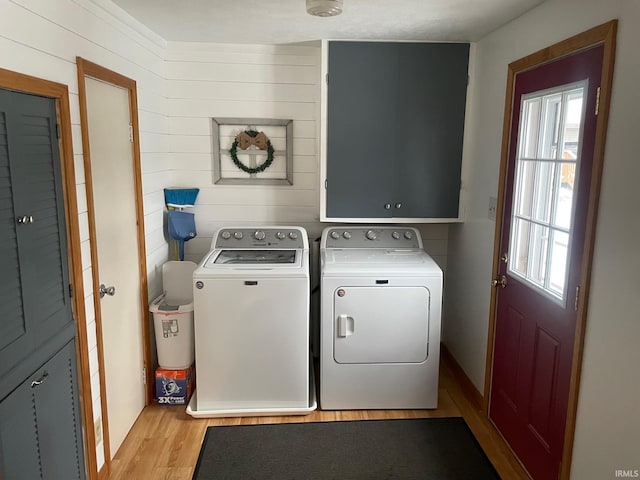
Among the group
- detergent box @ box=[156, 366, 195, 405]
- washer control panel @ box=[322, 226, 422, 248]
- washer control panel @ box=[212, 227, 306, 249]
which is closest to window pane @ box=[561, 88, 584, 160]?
washer control panel @ box=[322, 226, 422, 248]

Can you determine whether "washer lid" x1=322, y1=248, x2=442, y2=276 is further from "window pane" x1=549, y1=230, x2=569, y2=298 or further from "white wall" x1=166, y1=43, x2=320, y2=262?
"window pane" x1=549, y1=230, x2=569, y2=298

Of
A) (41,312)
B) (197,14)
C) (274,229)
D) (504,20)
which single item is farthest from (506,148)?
(41,312)

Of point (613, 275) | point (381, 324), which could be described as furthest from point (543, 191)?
point (381, 324)

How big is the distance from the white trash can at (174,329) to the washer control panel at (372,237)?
0.98m

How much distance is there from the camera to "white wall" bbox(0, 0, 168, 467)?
169cm

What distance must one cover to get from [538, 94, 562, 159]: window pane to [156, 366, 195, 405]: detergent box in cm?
242

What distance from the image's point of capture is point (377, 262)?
3.13 meters

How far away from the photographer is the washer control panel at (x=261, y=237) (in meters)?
3.38

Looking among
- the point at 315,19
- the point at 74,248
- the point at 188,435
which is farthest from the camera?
the point at 188,435

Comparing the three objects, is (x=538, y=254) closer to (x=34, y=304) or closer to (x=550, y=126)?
(x=550, y=126)

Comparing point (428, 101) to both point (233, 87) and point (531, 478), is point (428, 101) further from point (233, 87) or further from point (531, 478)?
point (531, 478)

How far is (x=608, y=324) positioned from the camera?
6.04ft

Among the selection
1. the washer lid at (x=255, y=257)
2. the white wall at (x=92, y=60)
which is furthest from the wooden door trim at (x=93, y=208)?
the washer lid at (x=255, y=257)

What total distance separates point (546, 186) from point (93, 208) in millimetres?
2080
